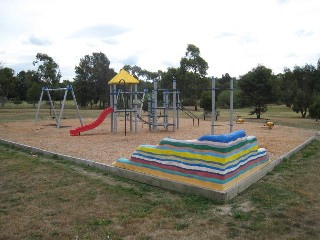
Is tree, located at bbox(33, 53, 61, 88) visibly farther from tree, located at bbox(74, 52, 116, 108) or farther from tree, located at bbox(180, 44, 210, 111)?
tree, located at bbox(180, 44, 210, 111)

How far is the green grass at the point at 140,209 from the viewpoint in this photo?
4367 millimetres

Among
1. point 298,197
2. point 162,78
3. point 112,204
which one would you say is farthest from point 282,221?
point 162,78

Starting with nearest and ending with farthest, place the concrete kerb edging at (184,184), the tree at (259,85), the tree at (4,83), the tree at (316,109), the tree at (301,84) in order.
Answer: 1. the concrete kerb edging at (184,184)
2. the tree at (316,109)
3. the tree at (259,85)
4. the tree at (301,84)
5. the tree at (4,83)

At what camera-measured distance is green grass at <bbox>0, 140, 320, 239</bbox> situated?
4367 millimetres

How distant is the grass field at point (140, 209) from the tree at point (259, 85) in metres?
20.9

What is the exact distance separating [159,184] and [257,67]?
23608 millimetres

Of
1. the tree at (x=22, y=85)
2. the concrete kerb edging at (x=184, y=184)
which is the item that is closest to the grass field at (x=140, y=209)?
the concrete kerb edging at (x=184, y=184)

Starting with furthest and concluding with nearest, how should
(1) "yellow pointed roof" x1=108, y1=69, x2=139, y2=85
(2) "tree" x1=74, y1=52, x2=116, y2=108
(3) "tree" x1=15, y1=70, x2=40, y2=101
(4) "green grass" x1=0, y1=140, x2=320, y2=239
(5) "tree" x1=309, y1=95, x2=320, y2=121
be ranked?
1. (3) "tree" x1=15, y1=70, x2=40, y2=101
2. (2) "tree" x1=74, y1=52, x2=116, y2=108
3. (5) "tree" x1=309, y1=95, x2=320, y2=121
4. (1) "yellow pointed roof" x1=108, y1=69, x2=139, y2=85
5. (4) "green grass" x1=0, y1=140, x2=320, y2=239

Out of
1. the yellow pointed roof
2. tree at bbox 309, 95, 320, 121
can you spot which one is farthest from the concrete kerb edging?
tree at bbox 309, 95, 320, 121

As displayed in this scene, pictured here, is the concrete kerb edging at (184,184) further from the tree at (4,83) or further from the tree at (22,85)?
the tree at (22,85)

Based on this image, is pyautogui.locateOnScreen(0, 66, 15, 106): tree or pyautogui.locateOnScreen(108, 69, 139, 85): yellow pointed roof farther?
pyautogui.locateOnScreen(0, 66, 15, 106): tree

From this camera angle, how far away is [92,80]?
4953 cm

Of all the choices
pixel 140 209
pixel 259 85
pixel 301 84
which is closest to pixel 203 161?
pixel 140 209

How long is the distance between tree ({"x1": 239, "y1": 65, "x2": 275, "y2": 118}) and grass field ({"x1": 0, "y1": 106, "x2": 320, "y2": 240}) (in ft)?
68.4
